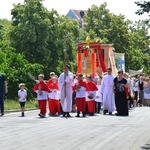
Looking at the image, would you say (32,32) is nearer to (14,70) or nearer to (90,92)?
(14,70)

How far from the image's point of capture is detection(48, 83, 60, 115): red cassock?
24.9 metres

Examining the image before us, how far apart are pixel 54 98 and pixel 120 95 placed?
9.32 ft

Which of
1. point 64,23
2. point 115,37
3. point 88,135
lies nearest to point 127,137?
point 88,135

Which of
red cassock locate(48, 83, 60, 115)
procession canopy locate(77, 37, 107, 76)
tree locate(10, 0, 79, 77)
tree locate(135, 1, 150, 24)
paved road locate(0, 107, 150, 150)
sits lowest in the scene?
paved road locate(0, 107, 150, 150)

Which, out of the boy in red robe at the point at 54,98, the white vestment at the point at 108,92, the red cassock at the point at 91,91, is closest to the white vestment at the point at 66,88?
the boy in red robe at the point at 54,98

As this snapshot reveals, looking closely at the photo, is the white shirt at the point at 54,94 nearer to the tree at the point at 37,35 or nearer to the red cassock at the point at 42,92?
the red cassock at the point at 42,92

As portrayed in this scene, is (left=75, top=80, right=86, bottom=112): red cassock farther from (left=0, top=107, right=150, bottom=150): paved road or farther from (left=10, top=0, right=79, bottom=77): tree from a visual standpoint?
(left=10, top=0, right=79, bottom=77): tree

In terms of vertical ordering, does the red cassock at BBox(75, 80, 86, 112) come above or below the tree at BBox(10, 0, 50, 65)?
below

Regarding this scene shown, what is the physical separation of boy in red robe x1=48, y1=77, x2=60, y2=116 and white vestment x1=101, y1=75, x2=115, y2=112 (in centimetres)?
188

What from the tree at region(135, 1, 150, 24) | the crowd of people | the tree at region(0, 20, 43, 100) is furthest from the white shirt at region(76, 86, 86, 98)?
the tree at region(0, 20, 43, 100)

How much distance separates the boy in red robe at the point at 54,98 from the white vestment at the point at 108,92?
6.18 ft

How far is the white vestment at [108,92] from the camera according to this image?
25.3 metres

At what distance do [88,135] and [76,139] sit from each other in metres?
0.98

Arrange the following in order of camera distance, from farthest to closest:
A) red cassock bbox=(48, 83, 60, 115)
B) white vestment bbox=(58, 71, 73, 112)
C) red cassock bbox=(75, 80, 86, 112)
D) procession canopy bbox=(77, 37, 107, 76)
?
procession canopy bbox=(77, 37, 107, 76)
red cassock bbox=(48, 83, 60, 115)
red cassock bbox=(75, 80, 86, 112)
white vestment bbox=(58, 71, 73, 112)
